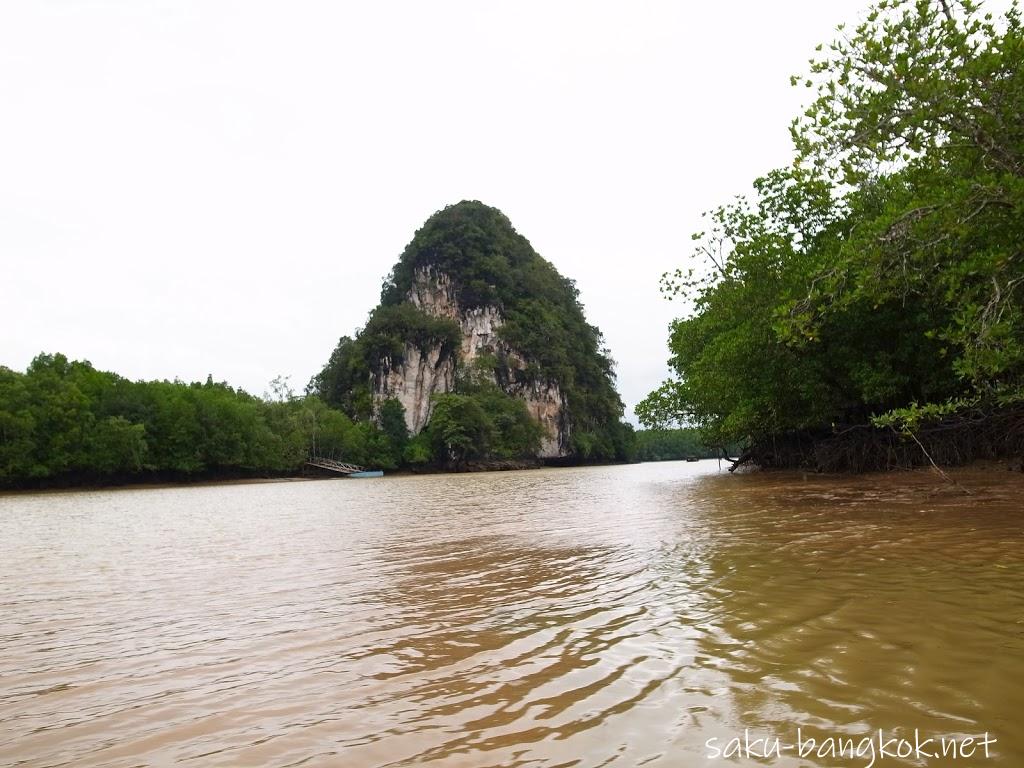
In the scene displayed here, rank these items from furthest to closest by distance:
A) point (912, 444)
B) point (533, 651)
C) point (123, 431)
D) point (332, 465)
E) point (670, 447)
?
point (670, 447), point (332, 465), point (123, 431), point (912, 444), point (533, 651)

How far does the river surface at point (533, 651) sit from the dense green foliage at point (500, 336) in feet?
232

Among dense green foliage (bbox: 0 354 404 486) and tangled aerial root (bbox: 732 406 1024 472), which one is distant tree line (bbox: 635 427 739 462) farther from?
tangled aerial root (bbox: 732 406 1024 472)

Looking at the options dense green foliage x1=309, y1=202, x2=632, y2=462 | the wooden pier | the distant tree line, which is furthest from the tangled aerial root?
the distant tree line

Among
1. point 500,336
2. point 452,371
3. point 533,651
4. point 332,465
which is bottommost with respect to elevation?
point 533,651

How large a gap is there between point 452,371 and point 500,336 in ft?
30.1

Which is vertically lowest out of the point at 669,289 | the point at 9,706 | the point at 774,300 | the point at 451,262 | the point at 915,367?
the point at 9,706

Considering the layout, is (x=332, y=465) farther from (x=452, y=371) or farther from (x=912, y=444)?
(x=912, y=444)

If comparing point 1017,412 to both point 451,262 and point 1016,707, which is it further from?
point 451,262

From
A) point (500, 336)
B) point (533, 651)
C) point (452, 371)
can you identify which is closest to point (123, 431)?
point (452, 371)

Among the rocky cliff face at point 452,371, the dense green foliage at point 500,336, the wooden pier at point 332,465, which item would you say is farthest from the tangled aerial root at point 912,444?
the rocky cliff face at point 452,371

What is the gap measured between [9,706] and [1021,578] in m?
6.78

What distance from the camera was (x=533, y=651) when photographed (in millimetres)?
4184

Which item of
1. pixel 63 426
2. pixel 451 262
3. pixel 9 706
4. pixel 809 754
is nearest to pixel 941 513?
pixel 809 754

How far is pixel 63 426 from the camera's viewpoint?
47.7 m
